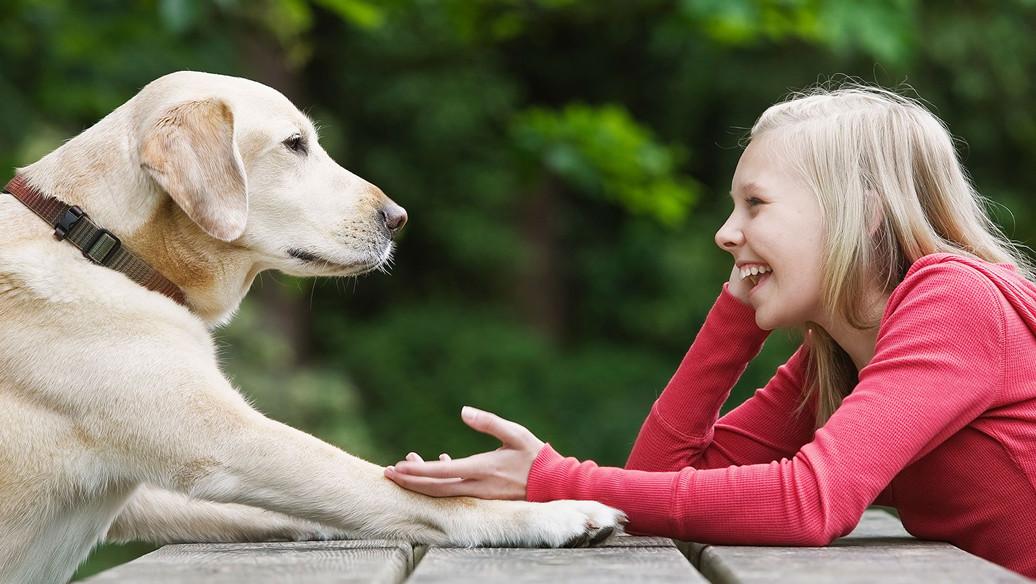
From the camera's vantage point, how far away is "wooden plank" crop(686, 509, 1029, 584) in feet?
5.75

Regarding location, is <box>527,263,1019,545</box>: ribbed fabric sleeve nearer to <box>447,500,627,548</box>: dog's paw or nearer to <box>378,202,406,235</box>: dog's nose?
<box>447,500,627,548</box>: dog's paw

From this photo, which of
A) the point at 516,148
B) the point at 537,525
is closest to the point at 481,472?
the point at 537,525

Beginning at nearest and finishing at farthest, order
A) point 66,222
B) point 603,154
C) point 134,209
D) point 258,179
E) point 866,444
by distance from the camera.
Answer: point 866,444 → point 66,222 → point 134,209 → point 258,179 → point 603,154

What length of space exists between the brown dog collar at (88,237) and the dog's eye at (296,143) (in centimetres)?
57

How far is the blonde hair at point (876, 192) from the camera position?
250 cm

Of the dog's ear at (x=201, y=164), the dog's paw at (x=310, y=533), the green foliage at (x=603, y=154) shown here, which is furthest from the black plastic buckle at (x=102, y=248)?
the green foliage at (x=603, y=154)

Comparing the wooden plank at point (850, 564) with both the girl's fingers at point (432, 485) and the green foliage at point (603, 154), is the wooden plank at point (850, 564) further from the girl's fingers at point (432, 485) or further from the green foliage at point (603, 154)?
the green foliage at point (603, 154)

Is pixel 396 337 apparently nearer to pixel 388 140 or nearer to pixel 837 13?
pixel 388 140

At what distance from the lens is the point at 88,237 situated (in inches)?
108

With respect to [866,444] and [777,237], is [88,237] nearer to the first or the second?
[777,237]

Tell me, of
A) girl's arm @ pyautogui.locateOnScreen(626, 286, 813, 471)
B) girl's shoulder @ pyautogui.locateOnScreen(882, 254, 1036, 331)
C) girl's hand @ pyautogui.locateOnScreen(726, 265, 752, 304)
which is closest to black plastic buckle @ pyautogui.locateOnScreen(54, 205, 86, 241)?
girl's arm @ pyautogui.locateOnScreen(626, 286, 813, 471)

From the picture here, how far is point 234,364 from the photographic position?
7883 millimetres

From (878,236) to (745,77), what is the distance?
9.58 m

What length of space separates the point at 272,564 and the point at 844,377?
144 centimetres
